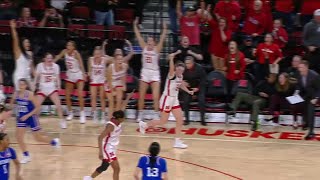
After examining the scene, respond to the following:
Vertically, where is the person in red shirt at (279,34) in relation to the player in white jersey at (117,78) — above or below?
above

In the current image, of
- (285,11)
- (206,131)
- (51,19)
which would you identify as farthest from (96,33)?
(285,11)

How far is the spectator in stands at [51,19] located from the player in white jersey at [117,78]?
410 cm

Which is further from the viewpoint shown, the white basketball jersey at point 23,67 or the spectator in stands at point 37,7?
the spectator in stands at point 37,7

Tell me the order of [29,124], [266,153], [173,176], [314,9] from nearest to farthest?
1. [173,176]
2. [29,124]
3. [266,153]
4. [314,9]

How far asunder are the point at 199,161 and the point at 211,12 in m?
6.80

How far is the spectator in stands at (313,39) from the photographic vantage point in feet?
55.7

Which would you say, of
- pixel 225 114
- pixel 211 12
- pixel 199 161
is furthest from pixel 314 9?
pixel 199 161

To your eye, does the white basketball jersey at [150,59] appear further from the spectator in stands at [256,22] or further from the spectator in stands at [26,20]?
the spectator in stands at [26,20]

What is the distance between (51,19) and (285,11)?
643cm

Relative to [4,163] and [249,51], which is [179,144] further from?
[4,163]

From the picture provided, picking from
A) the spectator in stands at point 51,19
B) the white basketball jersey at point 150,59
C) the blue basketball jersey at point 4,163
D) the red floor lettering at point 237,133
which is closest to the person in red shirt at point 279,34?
the red floor lettering at point 237,133

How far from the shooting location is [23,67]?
16.4 m

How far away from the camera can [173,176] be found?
12.3 m

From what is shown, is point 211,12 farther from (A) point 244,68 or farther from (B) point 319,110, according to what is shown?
(B) point 319,110
